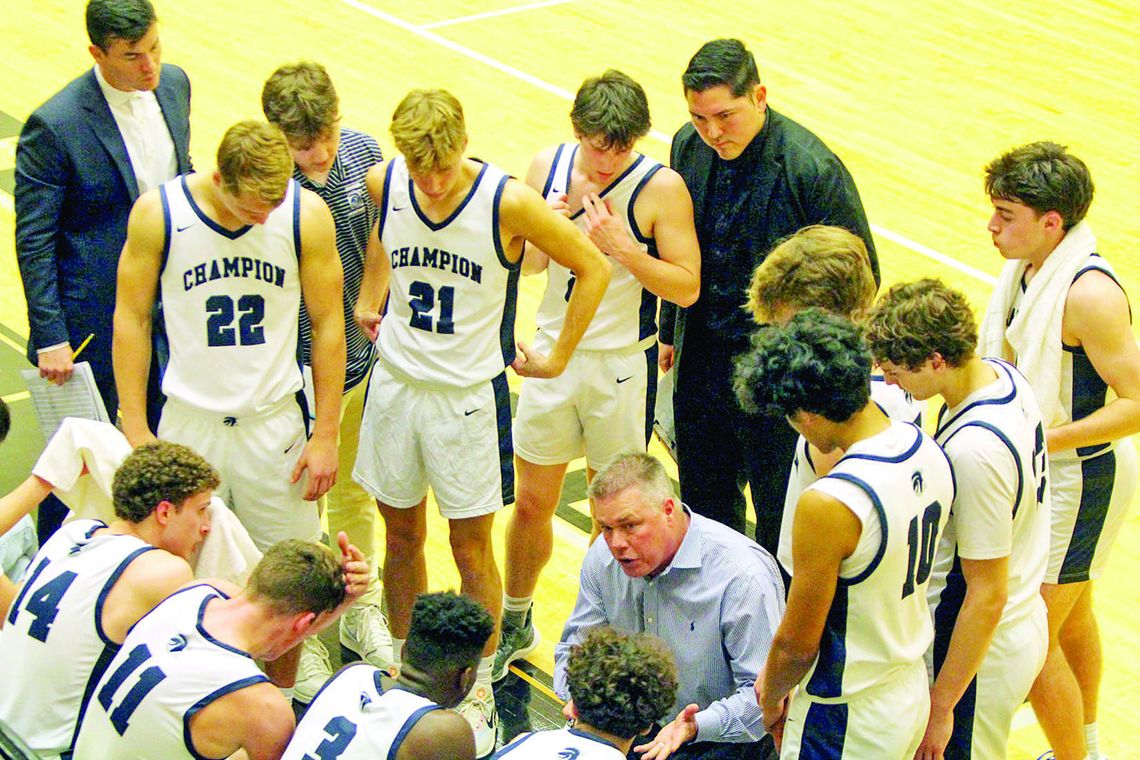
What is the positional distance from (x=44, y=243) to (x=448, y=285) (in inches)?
58.6

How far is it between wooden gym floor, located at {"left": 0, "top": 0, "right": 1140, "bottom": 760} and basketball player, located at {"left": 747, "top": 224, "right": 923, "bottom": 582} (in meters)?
3.42

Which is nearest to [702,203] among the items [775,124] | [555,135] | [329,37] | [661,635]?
[775,124]

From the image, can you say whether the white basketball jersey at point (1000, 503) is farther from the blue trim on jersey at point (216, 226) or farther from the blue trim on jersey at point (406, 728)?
the blue trim on jersey at point (216, 226)

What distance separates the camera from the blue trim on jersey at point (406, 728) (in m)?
3.38

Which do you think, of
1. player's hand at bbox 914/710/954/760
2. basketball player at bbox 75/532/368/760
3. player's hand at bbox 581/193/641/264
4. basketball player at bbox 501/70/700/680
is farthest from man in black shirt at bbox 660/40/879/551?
basketball player at bbox 75/532/368/760

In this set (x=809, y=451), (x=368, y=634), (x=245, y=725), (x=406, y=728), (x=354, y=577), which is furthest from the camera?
(x=368, y=634)

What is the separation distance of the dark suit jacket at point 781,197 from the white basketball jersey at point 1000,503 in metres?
1.21

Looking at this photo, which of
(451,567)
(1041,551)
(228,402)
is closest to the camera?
(1041,551)

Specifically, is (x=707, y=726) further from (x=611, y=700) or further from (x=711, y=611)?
(x=611, y=700)

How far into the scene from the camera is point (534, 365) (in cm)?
468

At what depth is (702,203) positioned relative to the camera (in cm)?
498

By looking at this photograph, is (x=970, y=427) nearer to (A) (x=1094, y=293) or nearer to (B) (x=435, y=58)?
(A) (x=1094, y=293)

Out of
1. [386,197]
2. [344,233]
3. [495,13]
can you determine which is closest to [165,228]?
[386,197]

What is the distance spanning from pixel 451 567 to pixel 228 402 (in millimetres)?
1636
